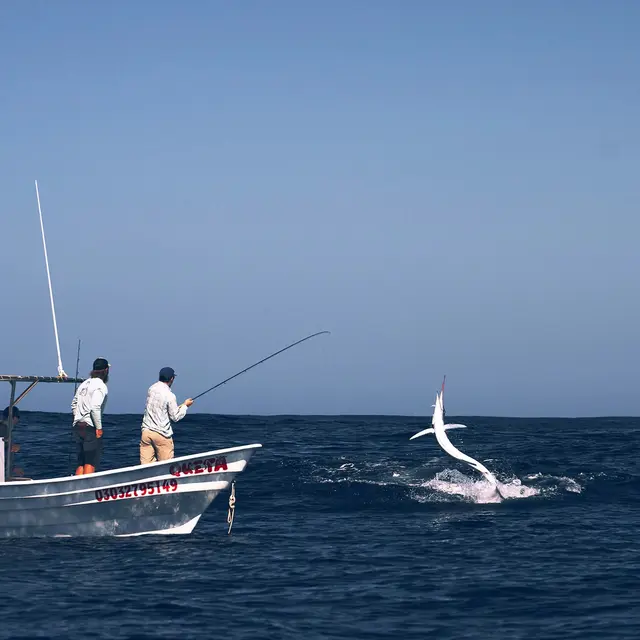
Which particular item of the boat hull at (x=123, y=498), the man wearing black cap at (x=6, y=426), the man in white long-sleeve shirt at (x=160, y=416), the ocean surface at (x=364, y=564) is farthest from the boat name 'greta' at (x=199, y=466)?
the man wearing black cap at (x=6, y=426)

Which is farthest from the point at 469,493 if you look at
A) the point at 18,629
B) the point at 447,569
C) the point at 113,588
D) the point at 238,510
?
the point at 18,629

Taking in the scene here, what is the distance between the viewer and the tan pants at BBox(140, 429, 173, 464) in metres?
16.5

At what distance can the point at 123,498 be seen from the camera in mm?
16047

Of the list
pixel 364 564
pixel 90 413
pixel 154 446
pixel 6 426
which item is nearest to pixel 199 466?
pixel 154 446

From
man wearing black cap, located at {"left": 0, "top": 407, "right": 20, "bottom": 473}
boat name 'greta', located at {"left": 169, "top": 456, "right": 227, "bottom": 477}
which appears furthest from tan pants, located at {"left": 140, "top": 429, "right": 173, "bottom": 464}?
man wearing black cap, located at {"left": 0, "top": 407, "right": 20, "bottom": 473}

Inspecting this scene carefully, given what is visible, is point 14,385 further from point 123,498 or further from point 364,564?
point 364,564

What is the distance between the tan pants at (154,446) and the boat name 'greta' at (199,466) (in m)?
0.57

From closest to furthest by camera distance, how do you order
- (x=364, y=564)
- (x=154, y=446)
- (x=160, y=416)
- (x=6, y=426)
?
(x=364, y=564) < (x=160, y=416) < (x=154, y=446) < (x=6, y=426)

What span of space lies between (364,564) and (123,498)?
4.29 m

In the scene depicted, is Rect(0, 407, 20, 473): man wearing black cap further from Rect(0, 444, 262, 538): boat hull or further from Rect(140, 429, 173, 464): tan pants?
Rect(140, 429, 173, 464): tan pants

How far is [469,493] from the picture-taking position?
22.1 m

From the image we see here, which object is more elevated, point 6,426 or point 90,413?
point 90,413

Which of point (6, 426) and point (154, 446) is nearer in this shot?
point (154, 446)

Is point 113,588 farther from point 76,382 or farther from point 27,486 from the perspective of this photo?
point 76,382
